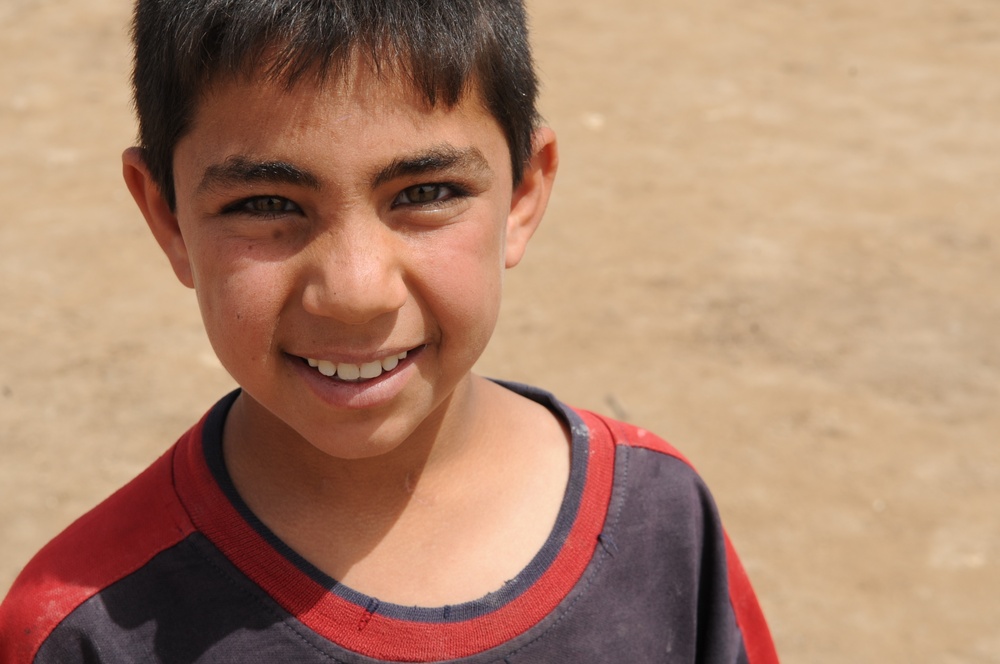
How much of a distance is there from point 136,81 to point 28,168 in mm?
4120

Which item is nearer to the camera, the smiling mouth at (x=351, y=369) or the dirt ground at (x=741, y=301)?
the smiling mouth at (x=351, y=369)

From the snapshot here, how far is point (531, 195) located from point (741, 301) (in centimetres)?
276

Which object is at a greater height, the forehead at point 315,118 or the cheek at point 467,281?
the forehead at point 315,118

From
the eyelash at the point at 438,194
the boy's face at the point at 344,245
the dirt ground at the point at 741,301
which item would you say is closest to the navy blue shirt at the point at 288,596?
the boy's face at the point at 344,245

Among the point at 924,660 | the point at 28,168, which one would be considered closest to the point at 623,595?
the point at 924,660

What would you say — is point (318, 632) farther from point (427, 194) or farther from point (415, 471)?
point (427, 194)

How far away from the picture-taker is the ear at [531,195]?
5.43 feet

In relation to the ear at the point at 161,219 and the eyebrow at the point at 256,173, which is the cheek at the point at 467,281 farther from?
the ear at the point at 161,219

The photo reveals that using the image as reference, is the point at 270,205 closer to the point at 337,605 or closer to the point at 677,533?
the point at 337,605

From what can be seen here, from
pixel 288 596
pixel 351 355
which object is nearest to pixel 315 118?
pixel 351 355

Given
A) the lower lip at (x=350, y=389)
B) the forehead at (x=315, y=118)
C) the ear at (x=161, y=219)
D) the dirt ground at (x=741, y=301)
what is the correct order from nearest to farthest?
the forehead at (x=315, y=118), the lower lip at (x=350, y=389), the ear at (x=161, y=219), the dirt ground at (x=741, y=301)

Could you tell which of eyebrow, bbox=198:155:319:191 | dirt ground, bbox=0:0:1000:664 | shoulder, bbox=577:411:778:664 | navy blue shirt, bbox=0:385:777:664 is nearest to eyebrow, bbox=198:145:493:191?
eyebrow, bbox=198:155:319:191

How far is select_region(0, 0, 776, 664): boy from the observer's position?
1350 mm

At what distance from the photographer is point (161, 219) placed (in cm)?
156
